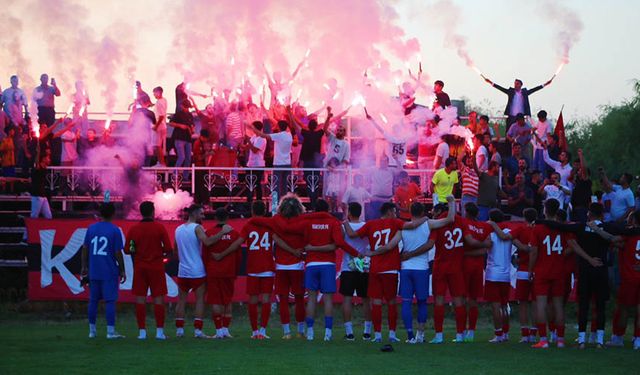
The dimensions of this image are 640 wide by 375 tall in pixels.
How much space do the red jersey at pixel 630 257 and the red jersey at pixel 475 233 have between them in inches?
83.1

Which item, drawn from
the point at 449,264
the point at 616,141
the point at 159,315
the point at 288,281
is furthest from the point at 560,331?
the point at 616,141

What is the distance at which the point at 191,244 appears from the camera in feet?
60.8

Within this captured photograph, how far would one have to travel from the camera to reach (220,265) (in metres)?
18.5

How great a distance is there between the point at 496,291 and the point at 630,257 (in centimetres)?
221

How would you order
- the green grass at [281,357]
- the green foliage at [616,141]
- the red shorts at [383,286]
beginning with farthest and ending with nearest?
1. the green foliage at [616,141]
2. the red shorts at [383,286]
3. the green grass at [281,357]

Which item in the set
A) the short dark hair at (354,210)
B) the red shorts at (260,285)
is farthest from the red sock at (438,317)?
the red shorts at (260,285)

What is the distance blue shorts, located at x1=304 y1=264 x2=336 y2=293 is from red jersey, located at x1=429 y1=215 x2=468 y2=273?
1.63 meters

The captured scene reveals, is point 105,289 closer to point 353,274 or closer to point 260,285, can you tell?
point 260,285

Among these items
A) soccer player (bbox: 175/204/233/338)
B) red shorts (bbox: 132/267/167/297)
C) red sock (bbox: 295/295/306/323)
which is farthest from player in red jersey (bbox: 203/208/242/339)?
red sock (bbox: 295/295/306/323)

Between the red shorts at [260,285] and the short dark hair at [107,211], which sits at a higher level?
the short dark hair at [107,211]

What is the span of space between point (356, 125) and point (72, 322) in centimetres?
821

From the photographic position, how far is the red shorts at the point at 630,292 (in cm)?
1745

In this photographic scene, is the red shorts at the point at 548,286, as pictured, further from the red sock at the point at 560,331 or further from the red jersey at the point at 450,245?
the red jersey at the point at 450,245

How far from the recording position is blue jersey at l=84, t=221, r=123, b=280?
718 inches
